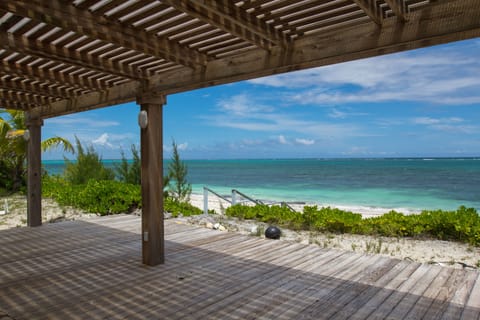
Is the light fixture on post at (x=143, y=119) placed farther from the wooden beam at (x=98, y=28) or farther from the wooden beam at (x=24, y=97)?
the wooden beam at (x=24, y=97)

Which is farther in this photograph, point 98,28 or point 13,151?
point 13,151

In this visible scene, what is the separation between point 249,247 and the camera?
15.9ft

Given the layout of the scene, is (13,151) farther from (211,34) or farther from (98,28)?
(211,34)

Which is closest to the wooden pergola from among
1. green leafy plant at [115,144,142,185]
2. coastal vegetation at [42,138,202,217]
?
coastal vegetation at [42,138,202,217]

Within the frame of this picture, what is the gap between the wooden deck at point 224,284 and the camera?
280 cm

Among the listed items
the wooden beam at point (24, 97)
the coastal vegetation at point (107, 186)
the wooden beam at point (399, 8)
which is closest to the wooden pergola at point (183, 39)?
the wooden beam at point (399, 8)

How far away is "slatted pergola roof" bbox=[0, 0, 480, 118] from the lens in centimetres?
215

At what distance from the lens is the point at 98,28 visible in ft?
8.26

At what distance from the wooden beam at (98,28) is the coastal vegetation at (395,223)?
13.3 ft

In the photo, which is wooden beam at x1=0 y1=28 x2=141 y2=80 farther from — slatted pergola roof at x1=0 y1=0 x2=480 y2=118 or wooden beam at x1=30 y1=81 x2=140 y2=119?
wooden beam at x1=30 y1=81 x2=140 y2=119

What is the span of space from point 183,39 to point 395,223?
479cm

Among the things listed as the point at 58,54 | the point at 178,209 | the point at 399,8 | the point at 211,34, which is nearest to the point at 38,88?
the point at 58,54

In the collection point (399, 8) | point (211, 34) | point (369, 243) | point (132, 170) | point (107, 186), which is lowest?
point (369, 243)

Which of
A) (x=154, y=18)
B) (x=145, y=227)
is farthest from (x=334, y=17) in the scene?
(x=145, y=227)
